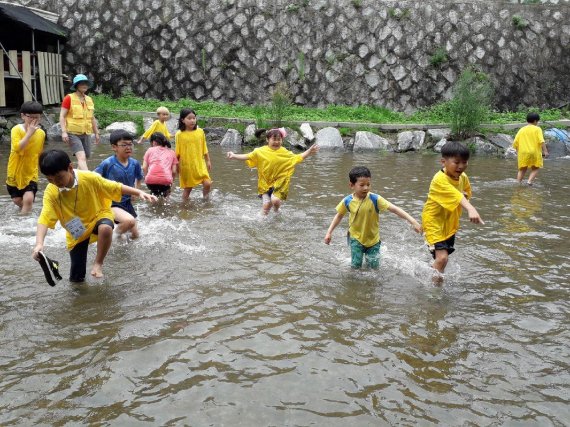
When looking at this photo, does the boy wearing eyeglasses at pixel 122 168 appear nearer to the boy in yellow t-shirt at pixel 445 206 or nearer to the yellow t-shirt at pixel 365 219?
the yellow t-shirt at pixel 365 219

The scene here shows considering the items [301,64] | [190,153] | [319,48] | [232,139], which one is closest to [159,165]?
[190,153]

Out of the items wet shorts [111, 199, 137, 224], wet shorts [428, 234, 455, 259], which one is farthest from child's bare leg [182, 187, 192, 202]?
wet shorts [428, 234, 455, 259]

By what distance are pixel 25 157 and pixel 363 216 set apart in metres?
4.56

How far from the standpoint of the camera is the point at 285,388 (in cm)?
336

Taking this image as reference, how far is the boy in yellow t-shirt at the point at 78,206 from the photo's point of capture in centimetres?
450

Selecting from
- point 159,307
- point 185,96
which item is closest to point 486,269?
point 159,307

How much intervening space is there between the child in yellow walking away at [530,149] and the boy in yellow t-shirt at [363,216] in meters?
6.04

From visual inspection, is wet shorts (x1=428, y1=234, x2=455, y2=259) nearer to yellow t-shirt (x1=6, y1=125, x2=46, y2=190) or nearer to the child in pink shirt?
the child in pink shirt

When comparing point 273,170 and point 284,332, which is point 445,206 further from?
point 273,170

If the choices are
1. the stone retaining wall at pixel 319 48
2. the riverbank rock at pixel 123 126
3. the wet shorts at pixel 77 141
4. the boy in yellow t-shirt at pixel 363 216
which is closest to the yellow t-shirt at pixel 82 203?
the boy in yellow t-shirt at pixel 363 216

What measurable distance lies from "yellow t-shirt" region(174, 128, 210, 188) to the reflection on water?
1.55 m

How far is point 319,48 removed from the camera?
58.7 ft

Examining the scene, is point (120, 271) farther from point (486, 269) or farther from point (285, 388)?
point (486, 269)

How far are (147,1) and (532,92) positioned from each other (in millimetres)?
12608
